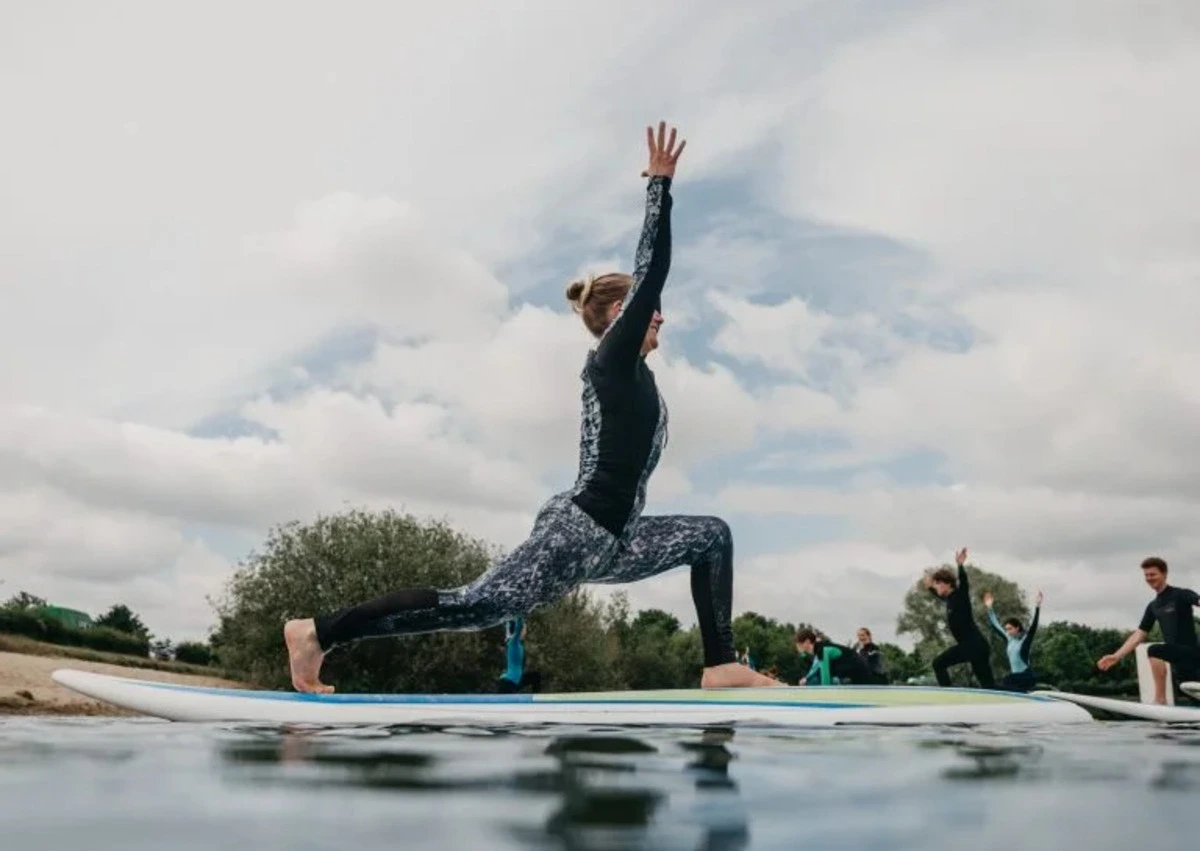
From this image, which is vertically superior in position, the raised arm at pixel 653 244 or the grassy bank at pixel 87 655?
the raised arm at pixel 653 244

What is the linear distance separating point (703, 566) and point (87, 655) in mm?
32190

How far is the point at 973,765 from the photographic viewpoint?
292 cm

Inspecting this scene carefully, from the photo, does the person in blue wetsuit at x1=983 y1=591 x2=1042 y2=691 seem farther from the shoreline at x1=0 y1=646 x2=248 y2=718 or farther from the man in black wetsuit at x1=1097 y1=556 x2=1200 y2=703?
the shoreline at x1=0 y1=646 x2=248 y2=718

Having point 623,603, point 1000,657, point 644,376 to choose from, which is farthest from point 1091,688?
point 644,376

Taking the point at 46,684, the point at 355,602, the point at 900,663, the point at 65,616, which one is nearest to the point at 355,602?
the point at 355,602

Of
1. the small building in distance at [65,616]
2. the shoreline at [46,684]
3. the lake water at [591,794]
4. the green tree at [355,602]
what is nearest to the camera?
the lake water at [591,794]

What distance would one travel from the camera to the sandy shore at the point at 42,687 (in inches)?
842

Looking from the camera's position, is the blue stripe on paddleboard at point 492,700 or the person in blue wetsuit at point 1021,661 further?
the person in blue wetsuit at point 1021,661

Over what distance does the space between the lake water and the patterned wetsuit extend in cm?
156

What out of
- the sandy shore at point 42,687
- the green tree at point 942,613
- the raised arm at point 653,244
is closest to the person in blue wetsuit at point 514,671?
the raised arm at point 653,244

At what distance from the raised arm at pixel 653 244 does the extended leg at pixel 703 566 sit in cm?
120

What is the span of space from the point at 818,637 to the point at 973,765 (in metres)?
14.8

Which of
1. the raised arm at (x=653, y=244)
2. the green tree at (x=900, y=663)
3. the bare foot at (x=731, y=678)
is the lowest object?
the green tree at (x=900, y=663)

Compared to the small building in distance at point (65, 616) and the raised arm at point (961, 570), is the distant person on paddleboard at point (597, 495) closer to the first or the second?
the raised arm at point (961, 570)
